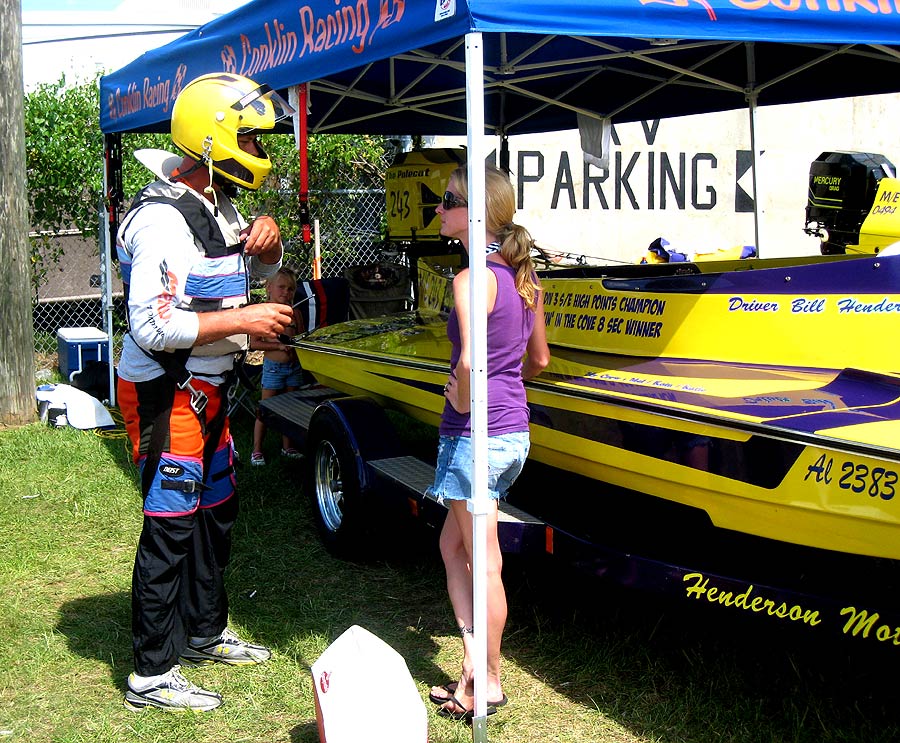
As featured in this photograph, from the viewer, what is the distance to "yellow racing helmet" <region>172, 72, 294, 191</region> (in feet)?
12.1

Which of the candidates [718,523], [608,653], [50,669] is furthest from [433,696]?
[50,669]

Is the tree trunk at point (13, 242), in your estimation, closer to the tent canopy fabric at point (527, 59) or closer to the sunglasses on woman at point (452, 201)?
the tent canopy fabric at point (527, 59)

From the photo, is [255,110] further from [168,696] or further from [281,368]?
[281,368]

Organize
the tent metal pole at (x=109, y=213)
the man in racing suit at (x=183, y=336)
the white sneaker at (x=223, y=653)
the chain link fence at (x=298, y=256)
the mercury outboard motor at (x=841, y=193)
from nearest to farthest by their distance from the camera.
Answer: the man in racing suit at (x=183, y=336)
the white sneaker at (x=223, y=653)
the tent metal pole at (x=109, y=213)
the mercury outboard motor at (x=841, y=193)
the chain link fence at (x=298, y=256)

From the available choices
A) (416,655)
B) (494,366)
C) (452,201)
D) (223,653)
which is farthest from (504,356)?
(223,653)

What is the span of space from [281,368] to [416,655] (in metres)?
3.18

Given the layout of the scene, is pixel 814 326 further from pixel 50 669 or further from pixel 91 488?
pixel 91 488

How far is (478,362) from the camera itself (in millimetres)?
3242

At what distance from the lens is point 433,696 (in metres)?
3.75

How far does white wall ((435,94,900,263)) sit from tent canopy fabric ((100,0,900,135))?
3.35 m

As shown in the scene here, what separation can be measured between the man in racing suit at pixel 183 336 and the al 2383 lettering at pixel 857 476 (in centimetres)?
182

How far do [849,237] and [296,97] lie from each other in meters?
4.62

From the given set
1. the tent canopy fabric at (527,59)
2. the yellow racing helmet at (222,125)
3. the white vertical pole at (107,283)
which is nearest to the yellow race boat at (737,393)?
the tent canopy fabric at (527,59)

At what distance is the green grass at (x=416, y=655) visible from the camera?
141 inches
